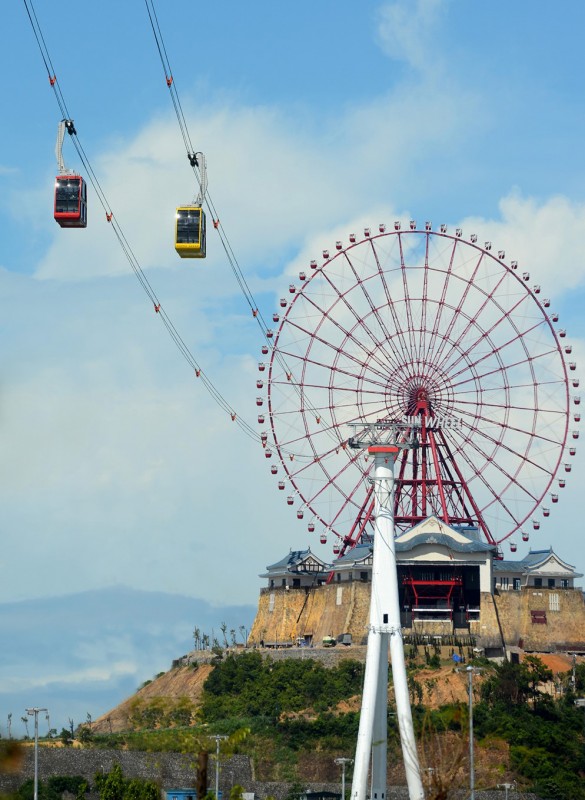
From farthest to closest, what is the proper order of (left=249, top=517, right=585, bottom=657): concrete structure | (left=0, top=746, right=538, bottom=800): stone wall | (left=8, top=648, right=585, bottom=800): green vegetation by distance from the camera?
(left=249, top=517, right=585, bottom=657): concrete structure → (left=8, top=648, right=585, bottom=800): green vegetation → (left=0, top=746, right=538, bottom=800): stone wall

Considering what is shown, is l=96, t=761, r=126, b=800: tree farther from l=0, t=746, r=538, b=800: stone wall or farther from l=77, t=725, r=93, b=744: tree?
l=77, t=725, r=93, b=744: tree

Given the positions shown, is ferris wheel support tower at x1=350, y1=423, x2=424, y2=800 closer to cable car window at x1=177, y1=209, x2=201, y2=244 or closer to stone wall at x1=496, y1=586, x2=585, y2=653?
cable car window at x1=177, y1=209, x2=201, y2=244

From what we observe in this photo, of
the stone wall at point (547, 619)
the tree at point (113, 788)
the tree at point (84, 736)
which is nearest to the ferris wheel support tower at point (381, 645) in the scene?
the tree at point (113, 788)

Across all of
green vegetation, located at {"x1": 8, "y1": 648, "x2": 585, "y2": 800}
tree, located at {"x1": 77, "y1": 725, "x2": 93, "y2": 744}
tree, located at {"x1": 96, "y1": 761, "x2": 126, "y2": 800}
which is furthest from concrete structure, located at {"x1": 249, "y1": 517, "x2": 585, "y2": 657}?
tree, located at {"x1": 96, "y1": 761, "x2": 126, "y2": 800}

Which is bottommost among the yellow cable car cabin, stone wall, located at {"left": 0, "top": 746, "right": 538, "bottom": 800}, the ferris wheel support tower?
stone wall, located at {"left": 0, "top": 746, "right": 538, "bottom": 800}

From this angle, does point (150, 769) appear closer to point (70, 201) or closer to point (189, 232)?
point (189, 232)

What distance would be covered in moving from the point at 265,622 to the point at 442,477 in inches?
796

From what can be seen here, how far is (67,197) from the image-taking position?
5844 centimetres

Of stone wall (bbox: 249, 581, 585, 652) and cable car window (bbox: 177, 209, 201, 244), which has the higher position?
cable car window (bbox: 177, 209, 201, 244)

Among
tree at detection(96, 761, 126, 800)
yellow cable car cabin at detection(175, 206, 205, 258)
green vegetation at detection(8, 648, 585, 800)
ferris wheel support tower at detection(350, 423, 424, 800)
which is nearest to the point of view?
yellow cable car cabin at detection(175, 206, 205, 258)

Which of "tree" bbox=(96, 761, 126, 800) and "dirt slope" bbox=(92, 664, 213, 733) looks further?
"dirt slope" bbox=(92, 664, 213, 733)

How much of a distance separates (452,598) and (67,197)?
73.8 metres

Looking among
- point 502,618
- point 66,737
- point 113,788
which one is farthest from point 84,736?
point 502,618

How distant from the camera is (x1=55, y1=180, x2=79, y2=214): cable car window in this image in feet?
191
